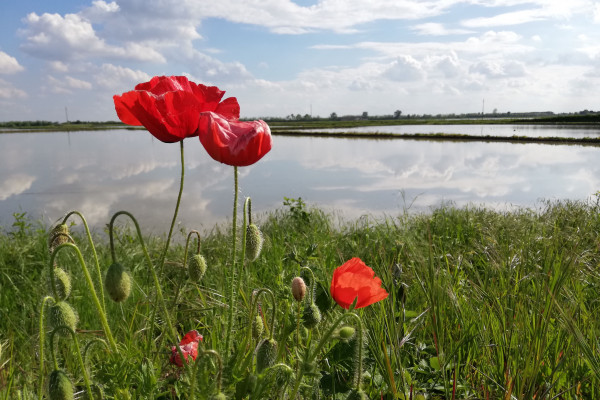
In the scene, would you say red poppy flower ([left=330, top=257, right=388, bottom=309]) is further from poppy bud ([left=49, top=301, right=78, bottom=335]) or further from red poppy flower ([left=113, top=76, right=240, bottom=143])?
poppy bud ([left=49, top=301, right=78, bottom=335])

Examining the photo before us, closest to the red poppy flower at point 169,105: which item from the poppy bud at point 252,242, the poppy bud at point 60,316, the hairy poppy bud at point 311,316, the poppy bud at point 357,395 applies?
the poppy bud at point 252,242

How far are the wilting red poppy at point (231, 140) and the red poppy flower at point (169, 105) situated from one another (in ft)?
0.17

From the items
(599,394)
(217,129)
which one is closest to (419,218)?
(599,394)

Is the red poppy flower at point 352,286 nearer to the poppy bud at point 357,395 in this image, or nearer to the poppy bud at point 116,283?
the poppy bud at point 357,395

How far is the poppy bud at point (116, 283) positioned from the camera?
101 cm

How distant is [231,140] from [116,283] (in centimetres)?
41

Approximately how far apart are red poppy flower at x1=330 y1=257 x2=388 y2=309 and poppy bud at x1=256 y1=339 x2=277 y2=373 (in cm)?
28

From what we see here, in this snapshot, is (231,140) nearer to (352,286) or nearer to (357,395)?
(352,286)

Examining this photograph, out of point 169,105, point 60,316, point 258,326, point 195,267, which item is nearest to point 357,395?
point 258,326

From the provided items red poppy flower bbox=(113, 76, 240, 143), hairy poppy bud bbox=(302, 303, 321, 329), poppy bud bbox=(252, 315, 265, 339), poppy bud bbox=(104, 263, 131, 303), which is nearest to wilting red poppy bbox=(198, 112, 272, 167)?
red poppy flower bbox=(113, 76, 240, 143)

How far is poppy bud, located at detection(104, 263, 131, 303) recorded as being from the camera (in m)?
1.01

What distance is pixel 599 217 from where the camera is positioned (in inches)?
188

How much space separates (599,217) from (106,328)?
522 centimetres

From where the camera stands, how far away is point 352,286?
1.28 m
